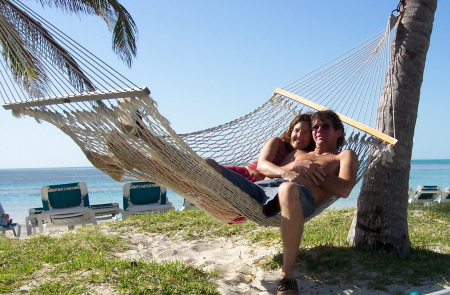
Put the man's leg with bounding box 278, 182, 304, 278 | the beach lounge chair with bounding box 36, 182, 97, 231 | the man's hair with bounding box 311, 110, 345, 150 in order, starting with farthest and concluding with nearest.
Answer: the beach lounge chair with bounding box 36, 182, 97, 231
the man's hair with bounding box 311, 110, 345, 150
the man's leg with bounding box 278, 182, 304, 278

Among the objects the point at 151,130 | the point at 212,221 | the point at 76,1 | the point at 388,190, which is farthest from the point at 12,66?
the point at 388,190

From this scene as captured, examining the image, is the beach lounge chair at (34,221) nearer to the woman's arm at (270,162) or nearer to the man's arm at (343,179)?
the woman's arm at (270,162)

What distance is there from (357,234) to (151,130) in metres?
1.43

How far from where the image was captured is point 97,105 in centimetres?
177

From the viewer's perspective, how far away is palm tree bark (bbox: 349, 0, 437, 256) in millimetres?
2438

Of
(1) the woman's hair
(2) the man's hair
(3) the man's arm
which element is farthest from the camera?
(1) the woman's hair

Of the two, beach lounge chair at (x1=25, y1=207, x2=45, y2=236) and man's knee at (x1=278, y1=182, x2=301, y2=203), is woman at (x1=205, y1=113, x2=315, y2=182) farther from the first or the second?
beach lounge chair at (x1=25, y1=207, x2=45, y2=236)

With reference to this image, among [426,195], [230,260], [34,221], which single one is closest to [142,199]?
[34,221]

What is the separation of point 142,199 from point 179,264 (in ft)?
10.6

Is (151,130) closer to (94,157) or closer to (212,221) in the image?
(94,157)

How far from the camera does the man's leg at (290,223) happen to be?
1.84 m

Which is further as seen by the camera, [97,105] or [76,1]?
[76,1]

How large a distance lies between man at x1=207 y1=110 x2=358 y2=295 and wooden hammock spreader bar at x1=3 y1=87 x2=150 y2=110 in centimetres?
73

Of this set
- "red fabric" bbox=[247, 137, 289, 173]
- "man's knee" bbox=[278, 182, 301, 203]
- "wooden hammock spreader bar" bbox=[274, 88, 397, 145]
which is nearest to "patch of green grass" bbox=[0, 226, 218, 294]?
"man's knee" bbox=[278, 182, 301, 203]
